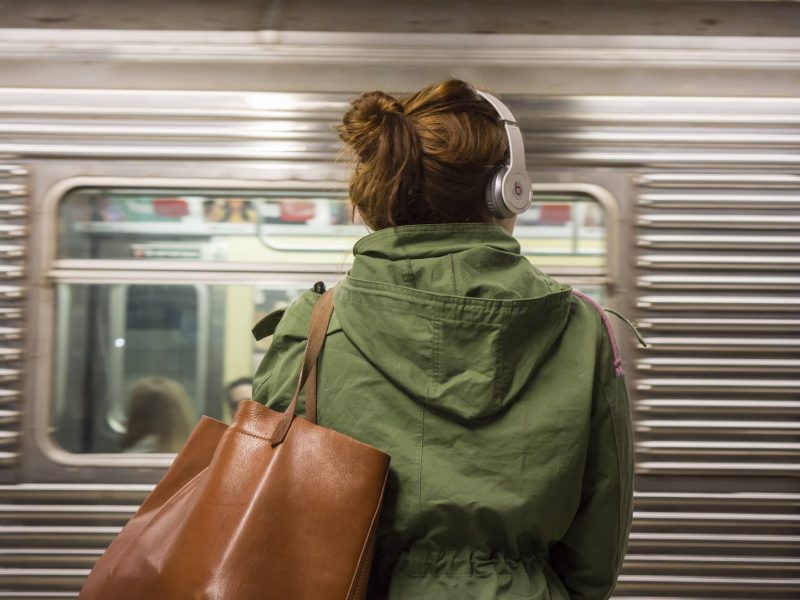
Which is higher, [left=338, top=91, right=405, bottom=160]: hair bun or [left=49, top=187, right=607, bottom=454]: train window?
[left=338, top=91, right=405, bottom=160]: hair bun

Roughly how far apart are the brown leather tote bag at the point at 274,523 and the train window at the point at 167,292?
133 centimetres

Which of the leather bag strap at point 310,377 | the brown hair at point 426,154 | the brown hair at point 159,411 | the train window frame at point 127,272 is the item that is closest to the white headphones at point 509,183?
the brown hair at point 426,154

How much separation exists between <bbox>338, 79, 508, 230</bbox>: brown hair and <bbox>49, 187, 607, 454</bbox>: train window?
1275 millimetres

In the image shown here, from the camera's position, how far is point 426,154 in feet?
3.10

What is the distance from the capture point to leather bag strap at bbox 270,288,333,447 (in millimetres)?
932

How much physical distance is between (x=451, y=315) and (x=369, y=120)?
300 mm

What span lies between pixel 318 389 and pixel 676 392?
161cm

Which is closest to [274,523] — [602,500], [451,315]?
[451,315]

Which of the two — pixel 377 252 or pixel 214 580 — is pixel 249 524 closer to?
pixel 214 580

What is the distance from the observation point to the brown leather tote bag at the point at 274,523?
88cm

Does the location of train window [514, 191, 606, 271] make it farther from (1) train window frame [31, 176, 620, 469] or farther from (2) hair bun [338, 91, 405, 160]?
(2) hair bun [338, 91, 405, 160]

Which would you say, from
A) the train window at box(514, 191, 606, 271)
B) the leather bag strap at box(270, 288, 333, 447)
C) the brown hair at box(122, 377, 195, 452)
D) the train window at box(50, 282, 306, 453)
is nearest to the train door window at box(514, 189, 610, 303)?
the train window at box(514, 191, 606, 271)

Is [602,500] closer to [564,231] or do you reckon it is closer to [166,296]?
[564,231]

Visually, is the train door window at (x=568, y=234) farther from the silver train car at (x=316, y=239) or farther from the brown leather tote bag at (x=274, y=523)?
the brown leather tote bag at (x=274, y=523)
